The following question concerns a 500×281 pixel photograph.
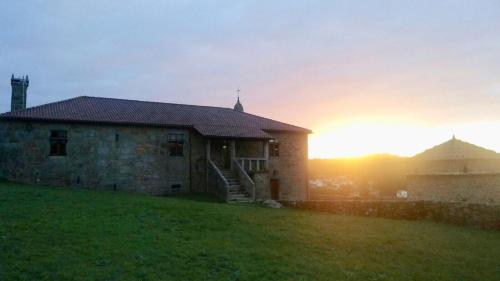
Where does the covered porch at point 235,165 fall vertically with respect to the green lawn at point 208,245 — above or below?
above

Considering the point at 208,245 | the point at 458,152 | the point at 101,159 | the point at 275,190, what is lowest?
the point at 208,245

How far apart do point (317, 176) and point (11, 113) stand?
39.3m

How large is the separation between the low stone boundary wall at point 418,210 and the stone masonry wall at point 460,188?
5313 mm

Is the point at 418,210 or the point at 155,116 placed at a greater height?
the point at 155,116

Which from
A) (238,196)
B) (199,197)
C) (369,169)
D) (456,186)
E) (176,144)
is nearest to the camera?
(238,196)

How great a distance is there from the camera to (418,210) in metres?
19.2

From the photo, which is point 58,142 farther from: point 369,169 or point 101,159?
point 369,169

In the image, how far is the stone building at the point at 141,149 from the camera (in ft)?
71.8

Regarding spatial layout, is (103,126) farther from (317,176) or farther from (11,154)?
(317,176)

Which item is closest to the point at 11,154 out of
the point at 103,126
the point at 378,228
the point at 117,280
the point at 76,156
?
the point at 76,156

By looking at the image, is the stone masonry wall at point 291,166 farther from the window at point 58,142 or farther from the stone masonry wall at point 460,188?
the window at point 58,142

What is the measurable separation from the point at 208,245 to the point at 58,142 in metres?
15.6

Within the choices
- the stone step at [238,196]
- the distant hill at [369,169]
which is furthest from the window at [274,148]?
the distant hill at [369,169]

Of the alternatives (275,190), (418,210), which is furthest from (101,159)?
(418,210)
